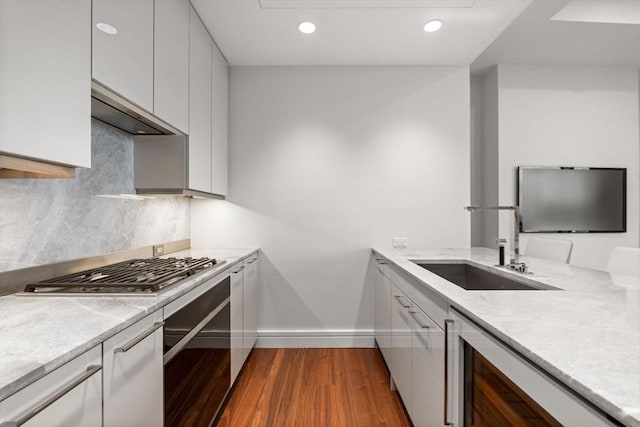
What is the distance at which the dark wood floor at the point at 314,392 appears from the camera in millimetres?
1979

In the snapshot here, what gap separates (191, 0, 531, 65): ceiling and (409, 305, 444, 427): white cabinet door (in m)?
1.97

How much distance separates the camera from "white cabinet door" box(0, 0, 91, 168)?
0.88 meters

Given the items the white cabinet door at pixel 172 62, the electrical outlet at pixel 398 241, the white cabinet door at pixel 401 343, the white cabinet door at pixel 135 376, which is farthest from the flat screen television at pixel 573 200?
the white cabinet door at pixel 135 376

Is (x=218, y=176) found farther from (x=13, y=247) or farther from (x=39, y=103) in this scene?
(x=39, y=103)

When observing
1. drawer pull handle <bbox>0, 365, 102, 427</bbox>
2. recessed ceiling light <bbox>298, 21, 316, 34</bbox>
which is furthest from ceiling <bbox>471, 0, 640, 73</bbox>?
drawer pull handle <bbox>0, 365, 102, 427</bbox>

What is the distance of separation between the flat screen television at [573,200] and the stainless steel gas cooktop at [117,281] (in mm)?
3794

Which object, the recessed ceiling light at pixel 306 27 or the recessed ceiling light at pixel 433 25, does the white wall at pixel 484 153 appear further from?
the recessed ceiling light at pixel 306 27

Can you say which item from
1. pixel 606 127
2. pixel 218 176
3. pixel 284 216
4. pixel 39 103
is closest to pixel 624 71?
pixel 606 127

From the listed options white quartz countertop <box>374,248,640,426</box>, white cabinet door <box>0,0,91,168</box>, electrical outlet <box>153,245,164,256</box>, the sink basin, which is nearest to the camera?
white quartz countertop <box>374,248,640,426</box>

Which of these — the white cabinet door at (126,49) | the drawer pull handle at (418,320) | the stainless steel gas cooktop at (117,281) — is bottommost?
the drawer pull handle at (418,320)

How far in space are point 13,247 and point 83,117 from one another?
1.97 ft

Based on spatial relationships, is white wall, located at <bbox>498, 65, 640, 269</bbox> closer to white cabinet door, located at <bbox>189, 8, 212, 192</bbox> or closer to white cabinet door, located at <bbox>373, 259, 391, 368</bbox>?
white cabinet door, located at <bbox>373, 259, 391, 368</bbox>

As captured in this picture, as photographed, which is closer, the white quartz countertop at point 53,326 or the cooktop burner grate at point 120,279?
the white quartz countertop at point 53,326

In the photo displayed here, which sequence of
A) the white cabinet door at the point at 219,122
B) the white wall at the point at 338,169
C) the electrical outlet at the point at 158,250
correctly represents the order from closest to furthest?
the electrical outlet at the point at 158,250 → the white cabinet door at the point at 219,122 → the white wall at the point at 338,169
